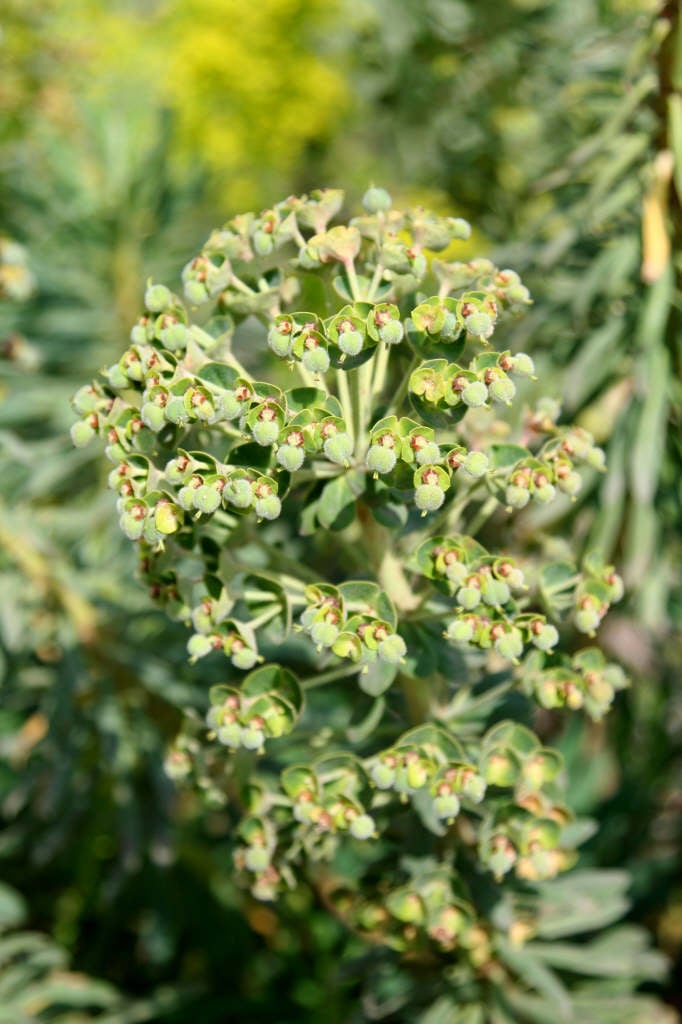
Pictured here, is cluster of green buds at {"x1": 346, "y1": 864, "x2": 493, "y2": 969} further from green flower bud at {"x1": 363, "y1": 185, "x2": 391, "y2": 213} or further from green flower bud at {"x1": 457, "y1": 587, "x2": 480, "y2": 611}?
green flower bud at {"x1": 363, "y1": 185, "x2": 391, "y2": 213}

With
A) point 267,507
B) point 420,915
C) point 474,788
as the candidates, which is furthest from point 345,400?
point 420,915

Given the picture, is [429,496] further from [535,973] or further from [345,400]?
[535,973]

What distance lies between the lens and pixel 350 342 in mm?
907

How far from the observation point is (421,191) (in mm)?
2691

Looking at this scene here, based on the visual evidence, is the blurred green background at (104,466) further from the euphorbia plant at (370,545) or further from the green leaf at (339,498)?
the green leaf at (339,498)

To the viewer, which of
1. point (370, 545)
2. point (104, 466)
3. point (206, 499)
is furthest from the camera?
point (104, 466)

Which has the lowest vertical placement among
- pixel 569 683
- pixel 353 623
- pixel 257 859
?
pixel 257 859

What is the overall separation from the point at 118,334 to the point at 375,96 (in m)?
1.00

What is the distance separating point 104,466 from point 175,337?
1.01 m

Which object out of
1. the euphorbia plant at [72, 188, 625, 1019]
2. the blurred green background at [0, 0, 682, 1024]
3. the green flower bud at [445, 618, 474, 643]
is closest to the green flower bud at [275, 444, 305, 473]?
A: the euphorbia plant at [72, 188, 625, 1019]

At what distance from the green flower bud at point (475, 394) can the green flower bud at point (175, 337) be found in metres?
0.26

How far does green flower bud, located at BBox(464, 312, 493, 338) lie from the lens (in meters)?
0.93

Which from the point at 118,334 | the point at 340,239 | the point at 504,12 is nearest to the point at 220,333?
the point at 340,239

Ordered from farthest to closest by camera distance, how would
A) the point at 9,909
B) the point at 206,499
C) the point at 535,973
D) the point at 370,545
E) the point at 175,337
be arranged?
the point at 9,909 < the point at 535,973 < the point at 370,545 < the point at 175,337 < the point at 206,499
